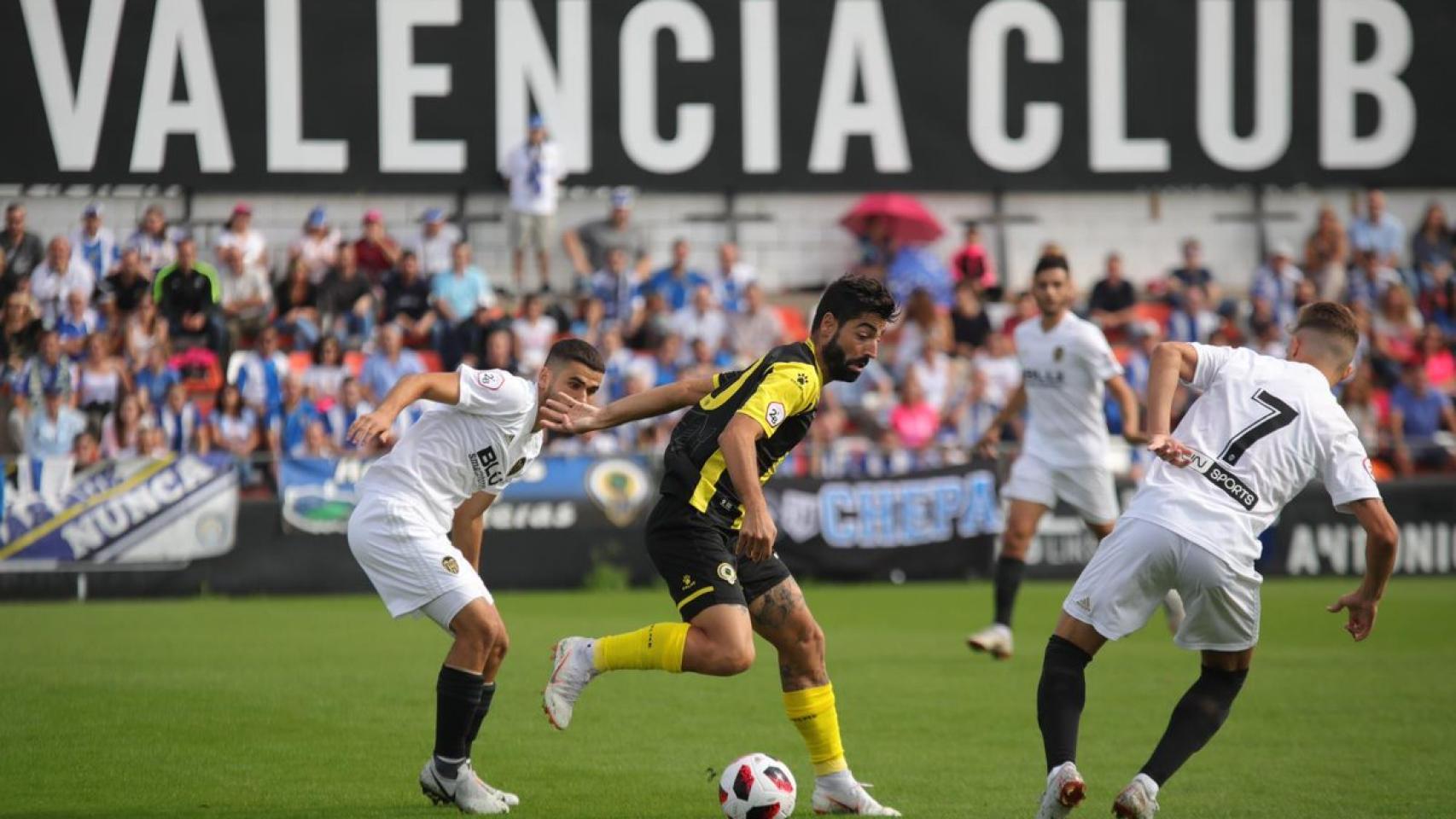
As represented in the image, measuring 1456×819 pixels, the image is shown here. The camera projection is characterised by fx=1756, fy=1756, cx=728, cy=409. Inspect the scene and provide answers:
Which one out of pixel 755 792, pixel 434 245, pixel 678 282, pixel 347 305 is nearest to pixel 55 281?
pixel 347 305

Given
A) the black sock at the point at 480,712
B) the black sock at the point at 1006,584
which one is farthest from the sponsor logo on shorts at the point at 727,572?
the black sock at the point at 1006,584

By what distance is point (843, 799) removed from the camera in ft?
24.0

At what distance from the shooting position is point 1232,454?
6.80 m

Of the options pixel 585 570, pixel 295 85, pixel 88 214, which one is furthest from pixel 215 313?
pixel 585 570

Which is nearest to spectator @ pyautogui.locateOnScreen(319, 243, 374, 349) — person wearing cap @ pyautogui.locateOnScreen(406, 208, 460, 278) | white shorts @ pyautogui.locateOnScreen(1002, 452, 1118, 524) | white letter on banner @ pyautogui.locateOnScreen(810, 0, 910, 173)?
person wearing cap @ pyautogui.locateOnScreen(406, 208, 460, 278)

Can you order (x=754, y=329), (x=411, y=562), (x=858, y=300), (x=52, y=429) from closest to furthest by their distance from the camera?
(x=858, y=300), (x=411, y=562), (x=52, y=429), (x=754, y=329)

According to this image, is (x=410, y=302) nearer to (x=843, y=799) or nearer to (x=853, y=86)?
(x=853, y=86)

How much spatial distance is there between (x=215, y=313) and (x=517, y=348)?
3.56 metres

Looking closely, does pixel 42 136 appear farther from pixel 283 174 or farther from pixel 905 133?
pixel 905 133

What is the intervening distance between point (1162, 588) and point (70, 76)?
1963 centimetres

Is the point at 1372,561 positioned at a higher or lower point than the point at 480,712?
higher

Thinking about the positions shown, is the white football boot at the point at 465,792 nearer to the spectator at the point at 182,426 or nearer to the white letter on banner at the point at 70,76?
the spectator at the point at 182,426

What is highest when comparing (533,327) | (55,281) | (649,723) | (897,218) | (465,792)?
(897,218)

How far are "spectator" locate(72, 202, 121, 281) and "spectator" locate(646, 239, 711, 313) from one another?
22.0 feet
